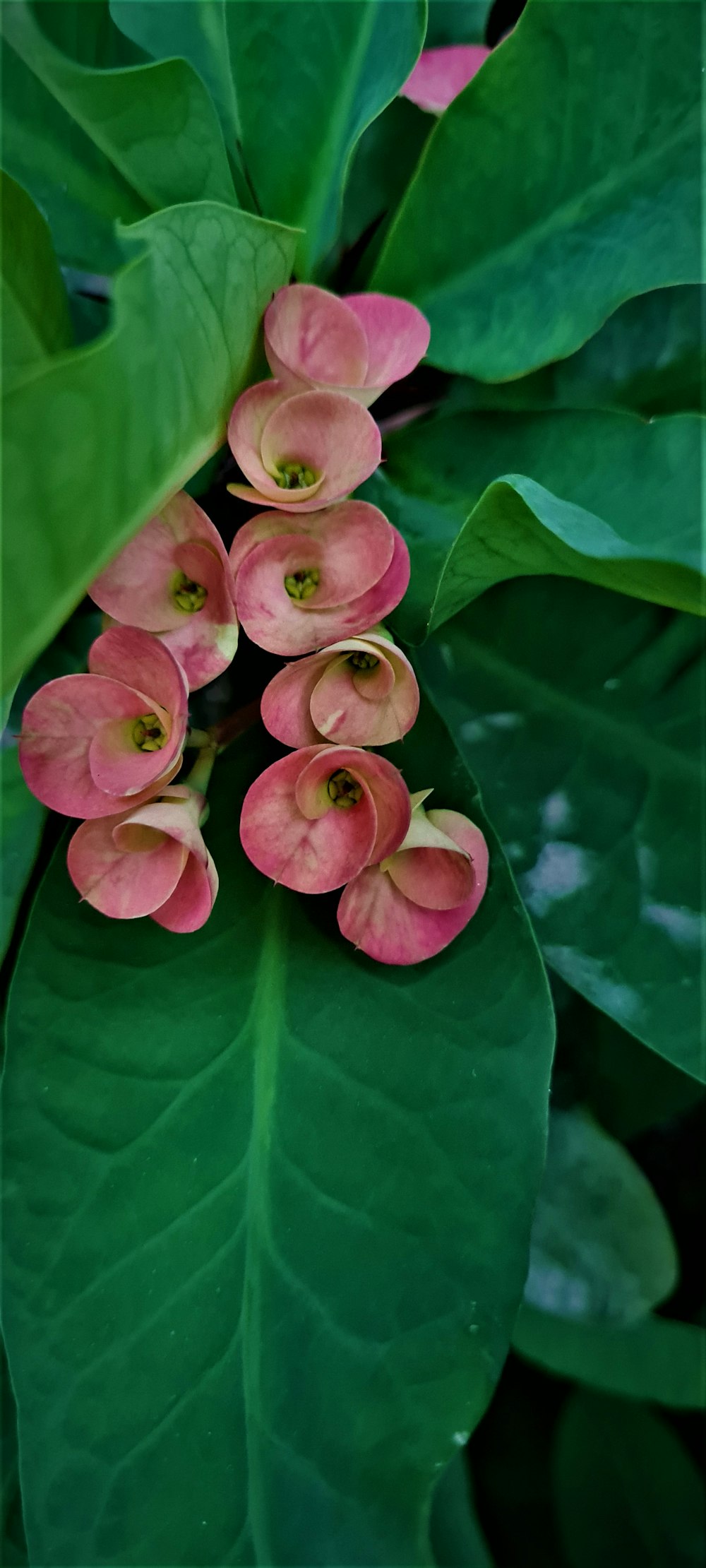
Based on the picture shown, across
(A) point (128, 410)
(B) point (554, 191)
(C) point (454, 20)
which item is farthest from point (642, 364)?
(A) point (128, 410)

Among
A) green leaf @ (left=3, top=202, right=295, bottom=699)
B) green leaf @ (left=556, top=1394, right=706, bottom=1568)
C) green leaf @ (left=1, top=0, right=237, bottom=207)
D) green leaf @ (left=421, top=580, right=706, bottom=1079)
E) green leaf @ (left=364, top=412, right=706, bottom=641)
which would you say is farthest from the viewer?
green leaf @ (left=556, top=1394, right=706, bottom=1568)

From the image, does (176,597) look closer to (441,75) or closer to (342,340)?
(342,340)

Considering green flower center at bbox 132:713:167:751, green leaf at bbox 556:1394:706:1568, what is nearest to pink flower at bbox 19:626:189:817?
green flower center at bbox 132:713:167:751

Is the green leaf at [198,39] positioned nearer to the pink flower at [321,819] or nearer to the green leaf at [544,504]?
the green leaf at [544,504]

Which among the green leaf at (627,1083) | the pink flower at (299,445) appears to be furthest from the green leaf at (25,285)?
the green leaf at (627,1083)

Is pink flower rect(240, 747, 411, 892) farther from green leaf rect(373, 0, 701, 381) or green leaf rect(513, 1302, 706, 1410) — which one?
green leaf rect(513, 1302, 706, 1410)

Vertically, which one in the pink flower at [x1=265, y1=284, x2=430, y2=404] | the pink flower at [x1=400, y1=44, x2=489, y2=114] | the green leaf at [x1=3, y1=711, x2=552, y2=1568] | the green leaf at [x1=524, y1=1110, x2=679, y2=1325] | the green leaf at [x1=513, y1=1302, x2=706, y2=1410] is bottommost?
the green leaf at [x1=513, y1=1302, x2=706, y2=1410]
